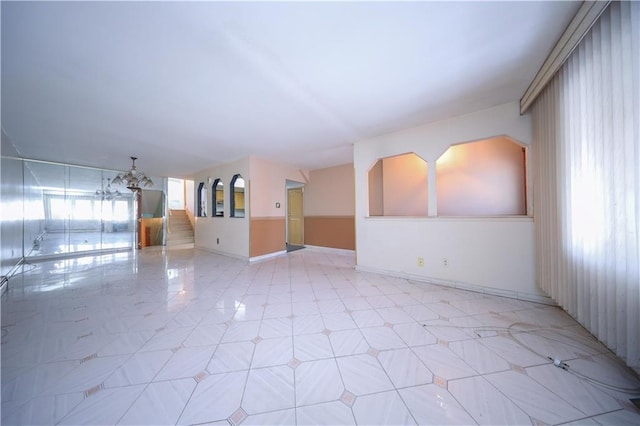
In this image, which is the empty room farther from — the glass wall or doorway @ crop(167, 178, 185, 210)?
doorway @ crop(167, 178, 185, 210)

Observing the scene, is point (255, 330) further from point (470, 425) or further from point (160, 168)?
point (160, 168)

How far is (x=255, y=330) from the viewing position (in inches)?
77.0

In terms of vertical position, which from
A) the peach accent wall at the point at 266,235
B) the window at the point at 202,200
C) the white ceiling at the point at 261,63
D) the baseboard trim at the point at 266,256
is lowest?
the baseboard trim at the point at 266,256

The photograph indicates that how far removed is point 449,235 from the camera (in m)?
3.06

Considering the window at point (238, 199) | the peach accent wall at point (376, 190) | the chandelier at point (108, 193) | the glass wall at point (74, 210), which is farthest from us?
the chandelier at point (108, 193)

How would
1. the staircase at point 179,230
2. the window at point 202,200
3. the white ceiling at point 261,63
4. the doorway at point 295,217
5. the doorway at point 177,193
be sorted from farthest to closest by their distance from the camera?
the doorway at point 177,193 < the staircase at point 179,230 < the doorway at point 295,217 < the window at point 202,200 < the white ceiling at point 261,63

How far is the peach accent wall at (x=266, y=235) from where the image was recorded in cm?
497

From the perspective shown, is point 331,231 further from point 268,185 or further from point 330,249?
point 268,185

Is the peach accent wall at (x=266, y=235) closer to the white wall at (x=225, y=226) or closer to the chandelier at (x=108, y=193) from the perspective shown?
the white wall at (x=225, y=226)

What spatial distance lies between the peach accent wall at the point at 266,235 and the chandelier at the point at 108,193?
5.23 meters

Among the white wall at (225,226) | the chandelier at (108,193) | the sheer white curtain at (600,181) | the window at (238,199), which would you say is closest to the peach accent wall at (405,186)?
the sheer white curtain at (600,181)

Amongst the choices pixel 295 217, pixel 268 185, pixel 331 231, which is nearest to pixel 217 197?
pixel 268 185

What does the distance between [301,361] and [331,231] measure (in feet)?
15.0

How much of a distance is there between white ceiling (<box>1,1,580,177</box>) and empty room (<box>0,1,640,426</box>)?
2cm
